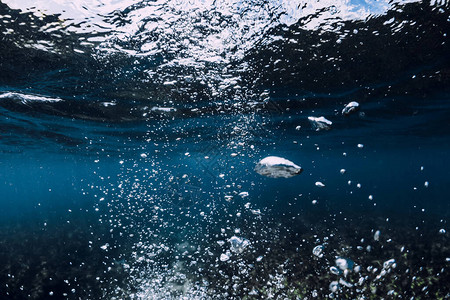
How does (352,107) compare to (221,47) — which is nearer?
(221,47)

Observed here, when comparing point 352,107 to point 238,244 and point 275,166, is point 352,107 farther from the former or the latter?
point 238,244

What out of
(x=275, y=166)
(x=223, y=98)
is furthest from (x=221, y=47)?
(x=223, y=98)

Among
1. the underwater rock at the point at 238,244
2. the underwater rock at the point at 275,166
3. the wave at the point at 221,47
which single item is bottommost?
the underwater rock at the point at 238,244

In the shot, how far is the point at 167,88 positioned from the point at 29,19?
525cm

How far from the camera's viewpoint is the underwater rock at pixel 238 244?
13084 mm

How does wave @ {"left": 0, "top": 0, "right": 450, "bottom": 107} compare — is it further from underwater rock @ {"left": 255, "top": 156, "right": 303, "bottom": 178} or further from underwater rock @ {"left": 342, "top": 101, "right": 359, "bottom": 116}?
underwater rock @ {"left": 255, "top": 156, "right": 303, "bottom": 178}

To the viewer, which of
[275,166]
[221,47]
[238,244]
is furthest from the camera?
[238,244]

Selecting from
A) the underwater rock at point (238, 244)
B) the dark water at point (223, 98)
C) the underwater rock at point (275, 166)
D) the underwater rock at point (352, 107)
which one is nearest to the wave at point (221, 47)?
the dark water at point (223, 98)

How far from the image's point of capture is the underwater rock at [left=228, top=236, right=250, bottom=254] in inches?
515

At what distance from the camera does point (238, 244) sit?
14.3 metres

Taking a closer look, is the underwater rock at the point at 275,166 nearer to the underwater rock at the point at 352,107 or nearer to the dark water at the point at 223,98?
the dark water at the point at 223,98

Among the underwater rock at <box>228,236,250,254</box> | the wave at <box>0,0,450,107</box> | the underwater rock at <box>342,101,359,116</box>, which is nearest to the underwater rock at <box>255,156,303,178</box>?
the wave at <box>0,0,450,107</box>

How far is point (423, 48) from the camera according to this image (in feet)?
27.0

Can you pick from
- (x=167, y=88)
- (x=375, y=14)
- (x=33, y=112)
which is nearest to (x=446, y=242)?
(x=375, y=14)
